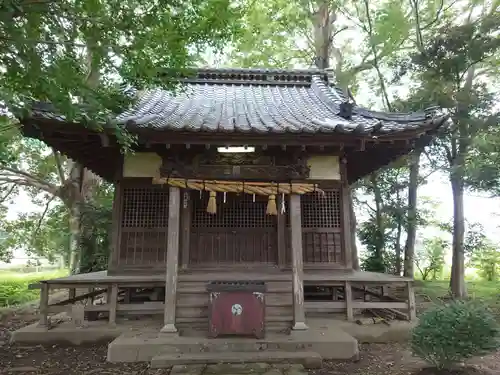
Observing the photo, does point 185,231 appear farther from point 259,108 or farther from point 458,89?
point 458,89

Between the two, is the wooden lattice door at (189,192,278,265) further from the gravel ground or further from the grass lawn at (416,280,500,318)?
the grass lawn at (416,280,500,318)

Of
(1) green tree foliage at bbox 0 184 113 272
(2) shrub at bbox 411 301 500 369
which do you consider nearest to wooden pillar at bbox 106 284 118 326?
(2) shrub at bbox 411 301 500 369

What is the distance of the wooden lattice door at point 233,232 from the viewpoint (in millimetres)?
8289

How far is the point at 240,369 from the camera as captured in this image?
5.46m

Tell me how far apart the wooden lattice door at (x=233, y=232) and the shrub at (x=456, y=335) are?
3711 millimetres

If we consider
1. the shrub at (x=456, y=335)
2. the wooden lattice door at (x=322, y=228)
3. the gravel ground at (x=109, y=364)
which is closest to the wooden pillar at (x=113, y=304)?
the gravel ground at (x=109, y=364)

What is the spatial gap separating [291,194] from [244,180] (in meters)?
0.98

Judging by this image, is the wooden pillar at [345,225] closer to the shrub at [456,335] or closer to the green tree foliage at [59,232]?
the shrub at [456,335]

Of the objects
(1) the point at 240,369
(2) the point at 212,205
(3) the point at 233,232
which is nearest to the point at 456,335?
(1) the point at 240,369

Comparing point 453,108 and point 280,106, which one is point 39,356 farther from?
point 453,108

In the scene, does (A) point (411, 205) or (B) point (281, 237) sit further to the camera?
(A) point (411, 205)

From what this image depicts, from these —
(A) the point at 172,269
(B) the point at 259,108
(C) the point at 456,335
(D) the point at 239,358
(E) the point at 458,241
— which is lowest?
(D) the point at 239,358

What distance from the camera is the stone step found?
18.7ft

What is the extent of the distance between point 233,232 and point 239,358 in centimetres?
311
